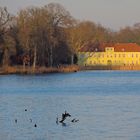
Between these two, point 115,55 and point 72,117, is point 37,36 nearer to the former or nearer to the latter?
point 115,55

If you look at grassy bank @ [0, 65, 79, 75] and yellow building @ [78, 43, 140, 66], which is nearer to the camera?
grassy bank @ [0, 65, 79, 75]

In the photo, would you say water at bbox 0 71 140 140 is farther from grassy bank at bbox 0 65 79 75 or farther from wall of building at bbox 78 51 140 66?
wall of building at bbox 78 51 140 66

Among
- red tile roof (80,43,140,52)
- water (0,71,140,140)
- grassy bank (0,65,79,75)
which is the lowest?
water (0,71,140,140)

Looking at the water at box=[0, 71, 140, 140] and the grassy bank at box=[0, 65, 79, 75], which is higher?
the grassy bank at box=[0, 65, 79, 75]

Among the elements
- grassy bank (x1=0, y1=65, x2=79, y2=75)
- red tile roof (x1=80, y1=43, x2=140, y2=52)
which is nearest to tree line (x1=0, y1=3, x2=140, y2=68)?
grassy bank (x1=0, y1=65, x2=79, y2=75)

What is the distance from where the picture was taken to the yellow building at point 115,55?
114562 mm

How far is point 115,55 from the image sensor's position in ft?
388

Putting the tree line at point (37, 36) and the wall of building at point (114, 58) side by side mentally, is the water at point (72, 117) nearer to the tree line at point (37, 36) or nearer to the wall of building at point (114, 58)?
the tree line at point (37, 36)

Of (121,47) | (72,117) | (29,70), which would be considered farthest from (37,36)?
(72,117)

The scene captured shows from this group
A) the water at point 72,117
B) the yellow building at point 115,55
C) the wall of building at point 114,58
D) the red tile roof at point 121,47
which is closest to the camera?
the water at point 72,117

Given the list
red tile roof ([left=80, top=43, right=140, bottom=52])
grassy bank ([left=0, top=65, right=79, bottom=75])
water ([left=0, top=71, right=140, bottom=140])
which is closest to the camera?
water ([left=0, top=71, right=140, bottom=140])

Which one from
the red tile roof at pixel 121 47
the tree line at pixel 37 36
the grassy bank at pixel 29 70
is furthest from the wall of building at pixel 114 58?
the grassy bank at pixel 29 70

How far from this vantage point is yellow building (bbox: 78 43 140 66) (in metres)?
115

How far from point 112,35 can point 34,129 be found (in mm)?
110394
